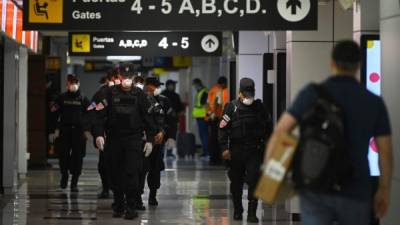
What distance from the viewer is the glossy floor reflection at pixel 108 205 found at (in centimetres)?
1356

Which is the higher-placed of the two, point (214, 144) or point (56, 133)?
point (56, 133)

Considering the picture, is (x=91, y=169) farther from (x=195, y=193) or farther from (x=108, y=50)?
(x=195, y=193)

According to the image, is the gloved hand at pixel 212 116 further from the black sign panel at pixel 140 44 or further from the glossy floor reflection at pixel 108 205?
the black sign panel at pixel 140 44

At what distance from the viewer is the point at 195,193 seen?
18016mm

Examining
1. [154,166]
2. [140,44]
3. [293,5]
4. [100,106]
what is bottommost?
[154,166]

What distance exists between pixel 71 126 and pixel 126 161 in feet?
16.8

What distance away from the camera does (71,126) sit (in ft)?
59.7

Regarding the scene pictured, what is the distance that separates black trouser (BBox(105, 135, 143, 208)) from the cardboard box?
6733 millimetres

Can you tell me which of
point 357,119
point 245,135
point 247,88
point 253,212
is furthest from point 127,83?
point 357,119

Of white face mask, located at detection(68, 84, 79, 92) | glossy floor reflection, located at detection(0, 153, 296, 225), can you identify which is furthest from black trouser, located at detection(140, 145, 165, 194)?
white face mask, located at detection(68, 84, 79, 92)

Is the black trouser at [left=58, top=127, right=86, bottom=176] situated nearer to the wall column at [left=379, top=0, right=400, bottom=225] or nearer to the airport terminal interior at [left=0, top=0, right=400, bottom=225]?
the airport terminal interior at [left=0, top=0, right=400, bottom=225]

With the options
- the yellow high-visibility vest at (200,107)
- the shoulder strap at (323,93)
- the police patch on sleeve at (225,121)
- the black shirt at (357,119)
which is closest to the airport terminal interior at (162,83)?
the police patch on sleeve at (225,121)

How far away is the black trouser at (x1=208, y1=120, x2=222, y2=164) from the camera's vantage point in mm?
25031

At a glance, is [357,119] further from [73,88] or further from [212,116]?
[212,116]
